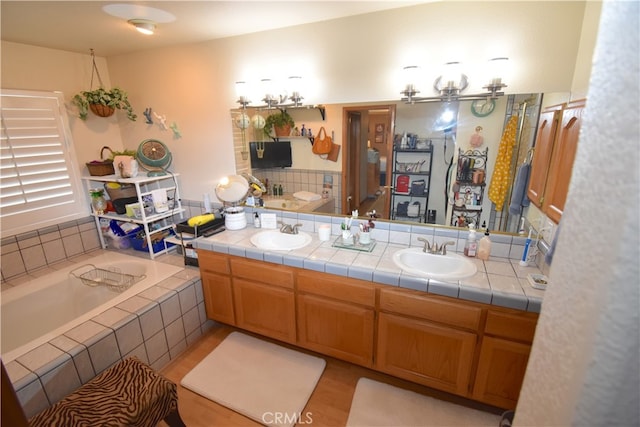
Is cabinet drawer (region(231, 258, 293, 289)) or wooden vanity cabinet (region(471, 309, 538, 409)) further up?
cabinet drawer (region(231, 258, 293, 289))

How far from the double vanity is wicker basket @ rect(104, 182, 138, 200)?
1070 mm

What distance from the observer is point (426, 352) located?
1.65 m

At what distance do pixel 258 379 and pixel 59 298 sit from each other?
1.77 m

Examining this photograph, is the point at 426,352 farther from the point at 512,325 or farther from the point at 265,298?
the point at 265,298

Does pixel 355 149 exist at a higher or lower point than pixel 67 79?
lower

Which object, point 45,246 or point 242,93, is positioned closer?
point 242,93

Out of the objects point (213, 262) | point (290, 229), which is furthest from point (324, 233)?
point (213, 262)

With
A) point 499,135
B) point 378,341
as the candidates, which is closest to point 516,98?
point 499,135

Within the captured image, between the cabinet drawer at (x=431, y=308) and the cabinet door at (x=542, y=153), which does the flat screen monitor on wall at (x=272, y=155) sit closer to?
the cabinet drawer at (x=431, y=308)

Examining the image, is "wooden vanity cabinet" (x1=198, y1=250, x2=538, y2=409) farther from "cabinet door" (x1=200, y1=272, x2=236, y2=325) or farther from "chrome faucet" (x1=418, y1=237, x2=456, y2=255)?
"chrome faucet" (x1=418, y1=237, x2=456, y2=255)

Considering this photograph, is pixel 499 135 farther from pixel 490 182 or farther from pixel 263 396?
pixel 263 396

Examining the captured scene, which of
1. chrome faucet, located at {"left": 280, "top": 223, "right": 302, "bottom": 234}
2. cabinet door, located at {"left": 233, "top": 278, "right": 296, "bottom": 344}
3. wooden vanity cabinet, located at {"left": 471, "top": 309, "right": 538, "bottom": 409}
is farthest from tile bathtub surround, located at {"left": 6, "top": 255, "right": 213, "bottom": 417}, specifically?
wooden vanity cabinet, located at {"left": 471, "top": 309, "right": 538, "bottom": 409}

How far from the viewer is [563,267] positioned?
0.37m

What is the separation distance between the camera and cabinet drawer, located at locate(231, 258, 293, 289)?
1.90 m
